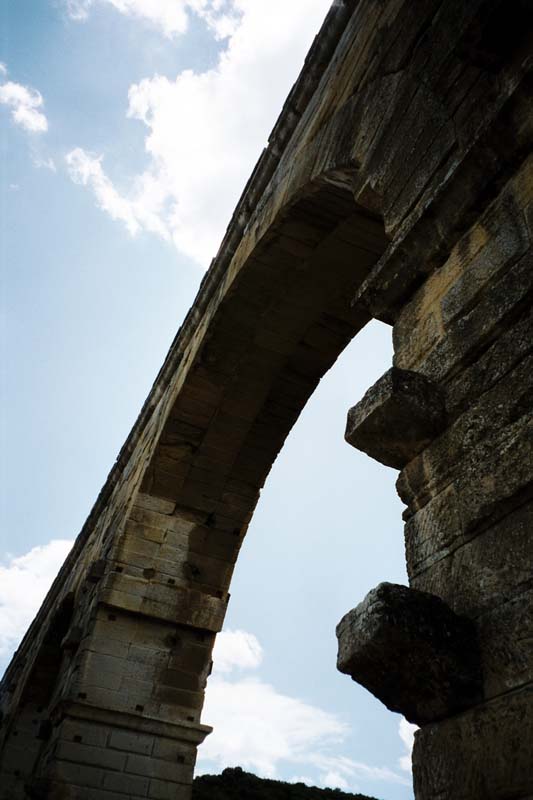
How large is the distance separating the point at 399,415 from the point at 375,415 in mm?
67

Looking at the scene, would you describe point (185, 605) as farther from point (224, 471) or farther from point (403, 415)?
point (403, 415)

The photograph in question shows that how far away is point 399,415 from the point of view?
1802 millimetres

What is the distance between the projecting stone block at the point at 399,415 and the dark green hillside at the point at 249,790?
6.45 metres

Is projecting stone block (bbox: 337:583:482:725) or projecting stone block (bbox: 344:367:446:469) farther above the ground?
projecting stone block (bbox: 344:367:446:469)

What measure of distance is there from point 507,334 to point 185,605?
15.8 feet

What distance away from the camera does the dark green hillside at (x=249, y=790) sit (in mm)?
7234

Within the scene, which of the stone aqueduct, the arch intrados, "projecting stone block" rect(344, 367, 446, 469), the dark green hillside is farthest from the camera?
the dark green hillside

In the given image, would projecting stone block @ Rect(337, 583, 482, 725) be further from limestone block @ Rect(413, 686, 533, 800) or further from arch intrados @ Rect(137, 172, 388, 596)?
arch intrados @ Rect(137, 172, 388, 596)

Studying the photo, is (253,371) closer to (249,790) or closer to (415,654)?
(415,654)

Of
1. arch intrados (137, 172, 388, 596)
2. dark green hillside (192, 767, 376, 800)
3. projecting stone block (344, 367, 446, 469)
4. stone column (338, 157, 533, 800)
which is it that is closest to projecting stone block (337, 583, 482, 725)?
stone column (338, 157, 533, 800)

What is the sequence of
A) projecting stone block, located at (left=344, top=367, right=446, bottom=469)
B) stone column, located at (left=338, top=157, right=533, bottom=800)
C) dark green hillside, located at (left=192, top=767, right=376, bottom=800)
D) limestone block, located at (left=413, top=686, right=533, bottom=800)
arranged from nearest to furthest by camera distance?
1. limestone block, located at (left=413, top=686, right=533, bottom=800)
2. stone column, located at (left=338, top=157, right=533, bottom=800)
3. projecting stone block, located at (left=344, top=367, right=446, bottom=469)
4. dark green hillside, located at (left=192, top=767, right=376, bottom=800)

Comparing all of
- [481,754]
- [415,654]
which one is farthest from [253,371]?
[481,754]

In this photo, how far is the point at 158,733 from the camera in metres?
5.22

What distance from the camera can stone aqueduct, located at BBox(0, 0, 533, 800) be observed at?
1444mm
